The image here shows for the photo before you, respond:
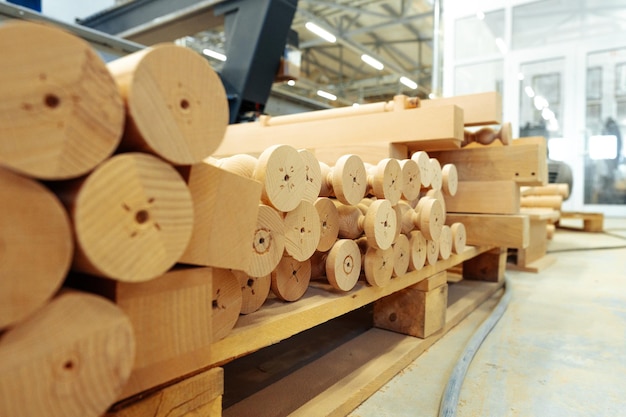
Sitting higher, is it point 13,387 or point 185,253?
point 185,253

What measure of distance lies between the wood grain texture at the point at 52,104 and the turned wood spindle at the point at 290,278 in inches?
24.8

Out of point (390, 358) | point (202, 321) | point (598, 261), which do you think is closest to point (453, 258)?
point (390, 358)

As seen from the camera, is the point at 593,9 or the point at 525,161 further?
the point at 593,9

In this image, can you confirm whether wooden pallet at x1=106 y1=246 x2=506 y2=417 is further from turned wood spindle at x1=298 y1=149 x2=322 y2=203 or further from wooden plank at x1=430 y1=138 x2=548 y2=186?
wooden plank at x1=430 y1=138 x2=548 y2=186

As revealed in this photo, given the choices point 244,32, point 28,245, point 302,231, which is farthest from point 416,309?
point 244,32

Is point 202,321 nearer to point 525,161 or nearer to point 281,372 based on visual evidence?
point 281,372

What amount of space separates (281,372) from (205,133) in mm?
1027

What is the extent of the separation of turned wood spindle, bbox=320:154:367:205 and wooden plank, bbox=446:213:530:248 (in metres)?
1.08

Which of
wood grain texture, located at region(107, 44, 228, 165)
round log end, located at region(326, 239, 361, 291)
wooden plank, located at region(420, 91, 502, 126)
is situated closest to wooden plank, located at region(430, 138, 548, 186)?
wooden plank, located at region(420, 91, 502, 126)

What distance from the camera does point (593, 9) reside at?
6633 mm

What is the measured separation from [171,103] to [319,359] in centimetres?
110

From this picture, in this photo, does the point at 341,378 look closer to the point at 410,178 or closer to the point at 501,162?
the point at 410,178

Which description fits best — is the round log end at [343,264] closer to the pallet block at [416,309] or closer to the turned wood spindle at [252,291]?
the turned wood spindle at [252,291]

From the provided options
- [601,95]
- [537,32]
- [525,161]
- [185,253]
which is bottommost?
[185,253]
